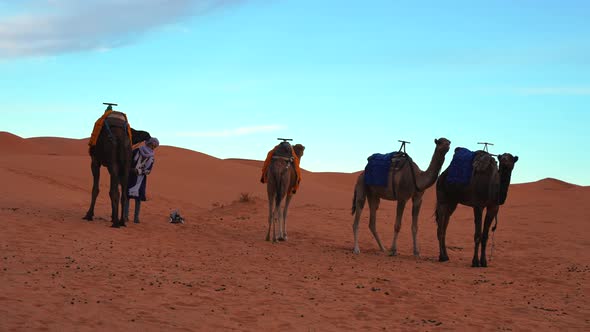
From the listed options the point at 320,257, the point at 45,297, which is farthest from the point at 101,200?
the point at 45,297

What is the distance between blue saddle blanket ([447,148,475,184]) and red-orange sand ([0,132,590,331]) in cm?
178

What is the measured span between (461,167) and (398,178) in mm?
1437

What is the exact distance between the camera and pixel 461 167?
14484 millimetres

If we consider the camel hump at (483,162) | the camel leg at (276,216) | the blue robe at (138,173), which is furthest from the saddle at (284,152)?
the camel hump at (483,162)

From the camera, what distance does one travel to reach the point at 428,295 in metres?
10.9

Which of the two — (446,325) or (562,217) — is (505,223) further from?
(446,325)

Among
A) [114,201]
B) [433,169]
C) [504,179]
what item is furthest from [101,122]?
[504,179]

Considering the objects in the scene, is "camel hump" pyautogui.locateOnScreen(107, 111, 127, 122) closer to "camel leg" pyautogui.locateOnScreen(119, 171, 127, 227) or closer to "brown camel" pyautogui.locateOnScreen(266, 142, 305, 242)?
"camel leg" pyautogui.locateOnScreen(119, 171, 127, 227)

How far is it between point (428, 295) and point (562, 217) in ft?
57.2

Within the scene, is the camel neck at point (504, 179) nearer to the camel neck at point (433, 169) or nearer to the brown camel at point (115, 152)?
the camel neck at point (433, 169)

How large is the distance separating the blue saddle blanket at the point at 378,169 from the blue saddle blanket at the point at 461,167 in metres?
1.39

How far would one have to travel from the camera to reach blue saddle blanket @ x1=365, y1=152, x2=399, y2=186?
606 inches

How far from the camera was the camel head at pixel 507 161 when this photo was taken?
13.9 metres

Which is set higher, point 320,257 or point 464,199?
point 464,199
